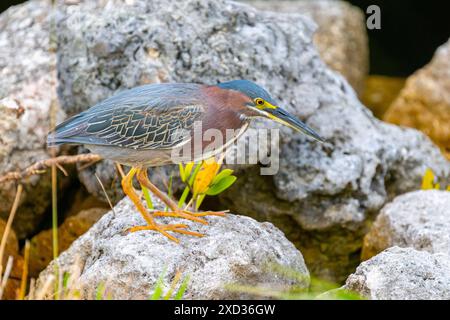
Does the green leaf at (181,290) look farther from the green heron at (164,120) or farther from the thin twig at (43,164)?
the thin twig at (43,164)

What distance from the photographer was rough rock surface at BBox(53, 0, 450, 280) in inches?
210

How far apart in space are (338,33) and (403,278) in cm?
573

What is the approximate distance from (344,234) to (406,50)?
5689mm

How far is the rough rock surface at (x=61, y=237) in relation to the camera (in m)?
5.74

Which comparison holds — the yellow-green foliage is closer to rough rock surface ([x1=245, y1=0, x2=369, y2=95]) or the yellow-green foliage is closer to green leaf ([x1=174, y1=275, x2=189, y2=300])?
green leaf ([x1=174, y1=275, x2=189, y2=300])

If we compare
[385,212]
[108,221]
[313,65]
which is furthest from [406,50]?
[108,221]

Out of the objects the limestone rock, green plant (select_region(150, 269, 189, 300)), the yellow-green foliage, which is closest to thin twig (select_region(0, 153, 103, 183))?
green plant (select_region(150, 269, 189, 300))

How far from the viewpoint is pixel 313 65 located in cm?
584

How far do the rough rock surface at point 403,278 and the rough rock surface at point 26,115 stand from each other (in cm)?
267

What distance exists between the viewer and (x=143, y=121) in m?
4.30

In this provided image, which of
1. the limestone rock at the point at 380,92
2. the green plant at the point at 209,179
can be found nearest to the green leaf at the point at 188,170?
the green plant at the point at 209,179

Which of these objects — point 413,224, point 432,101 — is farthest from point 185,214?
point 432,101

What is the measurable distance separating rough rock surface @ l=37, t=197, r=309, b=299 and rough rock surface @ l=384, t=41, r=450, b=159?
14.1 feet
